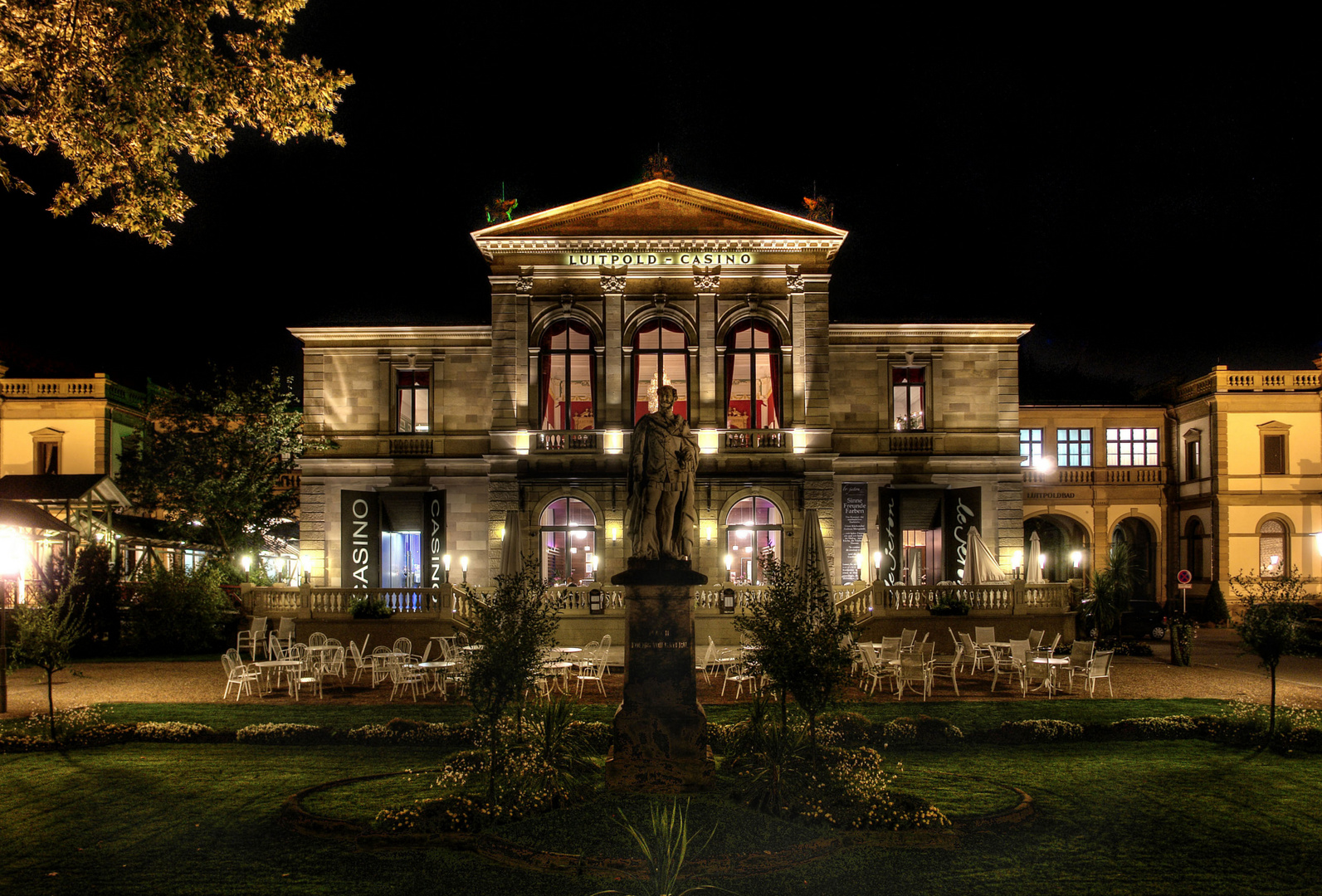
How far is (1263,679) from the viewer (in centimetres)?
1978

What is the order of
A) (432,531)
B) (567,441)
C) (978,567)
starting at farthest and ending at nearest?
(432,531)
(567,441)
(978,567)

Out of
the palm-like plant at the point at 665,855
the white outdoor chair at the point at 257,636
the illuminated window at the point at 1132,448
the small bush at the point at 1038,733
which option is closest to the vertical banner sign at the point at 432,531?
the white outdoor chair at the point at 257,636

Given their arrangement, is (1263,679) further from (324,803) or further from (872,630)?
(324,803)

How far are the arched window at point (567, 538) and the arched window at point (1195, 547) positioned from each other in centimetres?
2756

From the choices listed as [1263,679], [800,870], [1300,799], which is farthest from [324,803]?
[1263,679]

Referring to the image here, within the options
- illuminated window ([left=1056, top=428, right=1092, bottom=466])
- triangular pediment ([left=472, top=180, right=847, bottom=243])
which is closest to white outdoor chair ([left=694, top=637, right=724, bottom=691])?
triangular pediment ([left=472, top=180, right=847, bottom=243])

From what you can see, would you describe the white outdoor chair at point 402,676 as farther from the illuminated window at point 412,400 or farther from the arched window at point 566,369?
the illuminated window at point 412,400

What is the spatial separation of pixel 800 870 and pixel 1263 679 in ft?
56.1

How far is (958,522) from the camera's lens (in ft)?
99.2

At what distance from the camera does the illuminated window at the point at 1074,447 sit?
42406 mm

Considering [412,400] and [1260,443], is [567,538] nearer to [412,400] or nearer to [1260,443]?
[412,400]

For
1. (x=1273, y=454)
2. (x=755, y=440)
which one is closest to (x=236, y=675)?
(x=755, y=440)

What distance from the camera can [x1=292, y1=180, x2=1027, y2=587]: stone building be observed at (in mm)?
28781

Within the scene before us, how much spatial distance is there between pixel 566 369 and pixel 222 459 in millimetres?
11568
